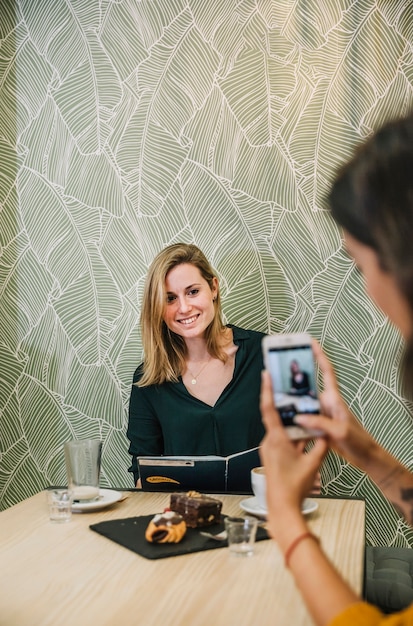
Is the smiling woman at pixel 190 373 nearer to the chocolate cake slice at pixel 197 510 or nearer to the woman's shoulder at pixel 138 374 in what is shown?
the woman's shoulder at pixel 138 374

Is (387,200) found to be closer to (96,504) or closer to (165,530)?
(165,530)

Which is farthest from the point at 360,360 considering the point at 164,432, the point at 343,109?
the point at 343,109

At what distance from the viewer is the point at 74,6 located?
9.20 feet

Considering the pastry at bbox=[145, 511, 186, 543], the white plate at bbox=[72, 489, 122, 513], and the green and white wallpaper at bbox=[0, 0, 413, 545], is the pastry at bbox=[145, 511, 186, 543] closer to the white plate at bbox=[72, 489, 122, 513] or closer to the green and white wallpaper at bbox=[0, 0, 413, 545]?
the white plate at bbox=[72, 489, 122, 513]

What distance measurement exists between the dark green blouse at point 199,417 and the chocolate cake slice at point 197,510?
2.67 feet

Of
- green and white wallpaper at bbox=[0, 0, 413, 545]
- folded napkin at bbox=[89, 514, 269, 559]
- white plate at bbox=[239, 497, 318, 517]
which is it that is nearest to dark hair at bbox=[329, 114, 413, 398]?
folded napkin at bbox=[89, 514, 269, 559]

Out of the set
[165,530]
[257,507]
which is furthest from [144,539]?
[257,507]

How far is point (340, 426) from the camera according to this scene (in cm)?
120

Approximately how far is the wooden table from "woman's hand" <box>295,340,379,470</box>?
21 cm

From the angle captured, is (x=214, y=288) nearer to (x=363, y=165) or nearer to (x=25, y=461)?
(x=25, y=461)

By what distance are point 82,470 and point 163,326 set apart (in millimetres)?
898

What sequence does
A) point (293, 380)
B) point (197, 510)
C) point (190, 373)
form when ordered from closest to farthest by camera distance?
point (293, 380) → point (197, 510) → point (190, 373)

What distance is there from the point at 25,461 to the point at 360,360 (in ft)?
4.84

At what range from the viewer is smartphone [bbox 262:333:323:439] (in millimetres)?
1131
